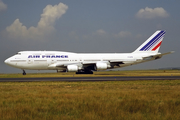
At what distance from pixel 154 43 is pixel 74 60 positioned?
61.3ft

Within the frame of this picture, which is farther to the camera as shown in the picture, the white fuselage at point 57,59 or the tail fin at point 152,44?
the tail fin at point 152,44

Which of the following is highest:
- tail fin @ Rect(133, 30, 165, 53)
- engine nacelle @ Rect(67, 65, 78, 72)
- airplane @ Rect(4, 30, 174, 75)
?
tail fin @ Rect(133, 30, 165, 53)

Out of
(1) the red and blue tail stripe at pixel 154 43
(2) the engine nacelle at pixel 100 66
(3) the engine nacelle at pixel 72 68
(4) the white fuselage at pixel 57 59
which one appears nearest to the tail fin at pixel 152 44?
(1) the red and blue tail stripe at pixel 154 43

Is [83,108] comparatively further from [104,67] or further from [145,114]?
[104,67]

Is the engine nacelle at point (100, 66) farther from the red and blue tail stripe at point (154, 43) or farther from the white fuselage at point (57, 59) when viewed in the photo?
the red and blue tail stripe at point (154, 43)

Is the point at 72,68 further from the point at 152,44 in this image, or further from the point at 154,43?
the point at 154,43

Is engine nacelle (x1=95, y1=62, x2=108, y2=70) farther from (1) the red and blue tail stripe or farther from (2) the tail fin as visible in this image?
(1) the red and blue tail stripe

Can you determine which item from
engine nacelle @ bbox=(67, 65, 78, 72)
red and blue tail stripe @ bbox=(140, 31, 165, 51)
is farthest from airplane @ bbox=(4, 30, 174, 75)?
red and blue tail stripe @ bbox=(140, 31, 165, 51)

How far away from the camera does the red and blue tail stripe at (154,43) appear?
48250 millimetres

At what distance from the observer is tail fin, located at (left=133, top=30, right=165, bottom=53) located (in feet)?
158

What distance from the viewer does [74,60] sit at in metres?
44.6

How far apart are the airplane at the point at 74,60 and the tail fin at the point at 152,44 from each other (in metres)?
0.77

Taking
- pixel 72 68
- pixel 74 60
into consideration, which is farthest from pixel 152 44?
pixel 72 68

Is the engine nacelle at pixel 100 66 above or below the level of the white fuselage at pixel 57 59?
below
